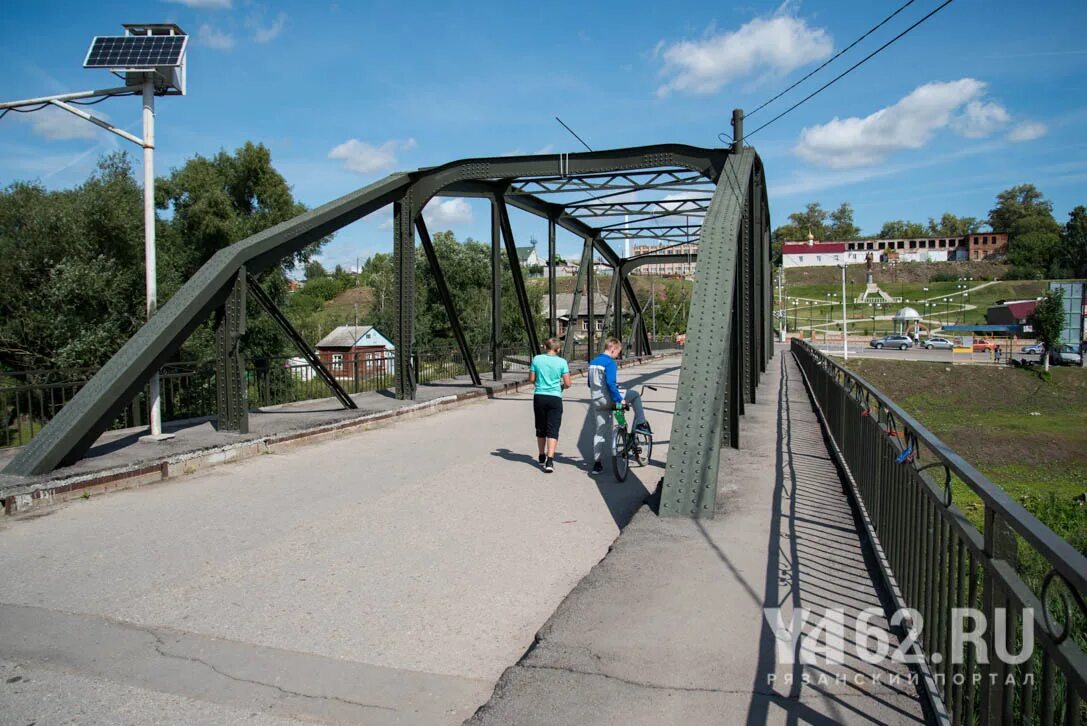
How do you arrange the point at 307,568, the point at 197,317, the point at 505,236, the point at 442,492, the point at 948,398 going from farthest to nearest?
1. the point at 948,398
2. the point at 505,236
3. the point at 197,317
4. the point at 442,492
5. the point at 307,568

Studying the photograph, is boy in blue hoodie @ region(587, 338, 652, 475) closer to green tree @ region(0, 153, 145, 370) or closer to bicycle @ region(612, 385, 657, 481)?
bicycle @ region(612, 385, 657, 481)

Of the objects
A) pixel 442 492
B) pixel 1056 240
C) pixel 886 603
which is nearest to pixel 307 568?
pixel 442 492

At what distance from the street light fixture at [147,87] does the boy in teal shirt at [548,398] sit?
15.8 feet

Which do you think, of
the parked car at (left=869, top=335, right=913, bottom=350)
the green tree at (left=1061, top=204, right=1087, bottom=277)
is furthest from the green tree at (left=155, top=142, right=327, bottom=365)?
the green tree at (left=1061, top=204, right=1087, bottom=277)

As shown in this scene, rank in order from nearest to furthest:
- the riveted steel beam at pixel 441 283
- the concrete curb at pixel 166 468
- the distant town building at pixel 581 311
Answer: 1. the concrete curb at pixel 166 468
2. the riveted steel beam at pixel 441 283
3. the distant town building at pixel 581 311

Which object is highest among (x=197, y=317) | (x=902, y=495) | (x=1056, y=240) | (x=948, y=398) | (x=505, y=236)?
(x=1056, y=240)

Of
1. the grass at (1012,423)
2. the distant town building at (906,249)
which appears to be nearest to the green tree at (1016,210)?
the distant town building at (906,249)

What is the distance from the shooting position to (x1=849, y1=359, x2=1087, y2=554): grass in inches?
924

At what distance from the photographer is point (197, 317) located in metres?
10.2

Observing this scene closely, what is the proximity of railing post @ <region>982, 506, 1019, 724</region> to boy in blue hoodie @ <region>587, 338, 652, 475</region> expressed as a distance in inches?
252

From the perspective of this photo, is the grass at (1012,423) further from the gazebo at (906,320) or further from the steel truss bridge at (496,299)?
the gazebo at (906,320)

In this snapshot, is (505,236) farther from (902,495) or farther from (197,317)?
(902,495)

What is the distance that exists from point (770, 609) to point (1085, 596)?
264cm

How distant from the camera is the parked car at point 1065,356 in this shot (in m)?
56.9
